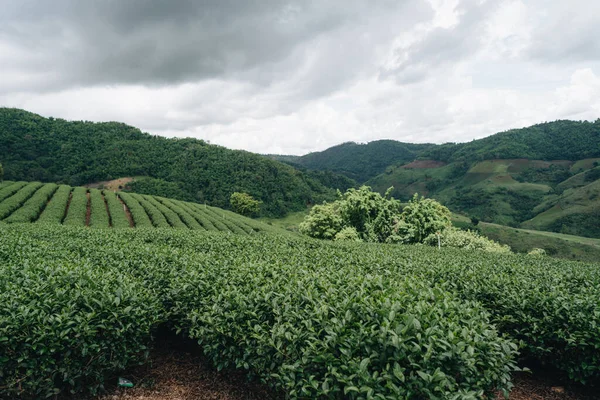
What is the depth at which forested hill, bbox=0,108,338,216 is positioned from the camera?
8600cm

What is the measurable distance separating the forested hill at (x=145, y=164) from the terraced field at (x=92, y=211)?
34687 mm

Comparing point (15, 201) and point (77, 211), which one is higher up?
point (15, 201)

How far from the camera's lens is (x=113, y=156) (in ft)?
322

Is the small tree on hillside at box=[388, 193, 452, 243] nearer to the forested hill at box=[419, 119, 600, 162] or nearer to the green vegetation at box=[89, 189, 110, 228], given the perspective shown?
the green vegetation at box=[89, 189, 110, 228]

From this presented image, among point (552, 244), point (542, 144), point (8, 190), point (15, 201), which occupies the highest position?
point (542, 144)

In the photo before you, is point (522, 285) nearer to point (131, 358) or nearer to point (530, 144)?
point (131, 358)

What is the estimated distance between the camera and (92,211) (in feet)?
131

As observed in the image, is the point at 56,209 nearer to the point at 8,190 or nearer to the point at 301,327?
the point at 8,190

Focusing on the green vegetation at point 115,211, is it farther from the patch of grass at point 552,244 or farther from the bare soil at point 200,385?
the patch of grass at point 552,244

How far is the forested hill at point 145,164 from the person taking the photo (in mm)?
86000

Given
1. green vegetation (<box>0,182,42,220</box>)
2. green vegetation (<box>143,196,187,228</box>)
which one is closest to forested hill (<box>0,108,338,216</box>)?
green vegetation (<box>0,182,42,220</box>)

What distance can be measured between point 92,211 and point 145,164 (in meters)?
61.7

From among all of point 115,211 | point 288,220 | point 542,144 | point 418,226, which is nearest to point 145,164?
point 288,220

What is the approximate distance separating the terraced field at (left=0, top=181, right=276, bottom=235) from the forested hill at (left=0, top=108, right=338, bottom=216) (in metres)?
34.7
